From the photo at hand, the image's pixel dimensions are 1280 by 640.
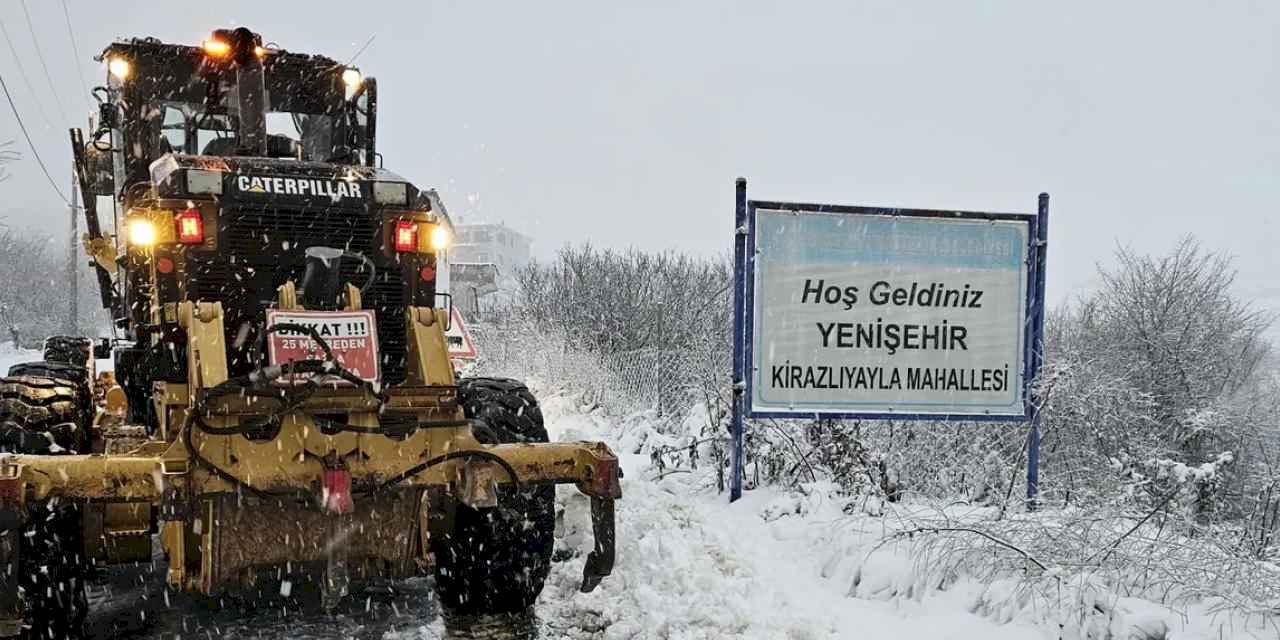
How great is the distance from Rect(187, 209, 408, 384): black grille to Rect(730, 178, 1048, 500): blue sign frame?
2.64m

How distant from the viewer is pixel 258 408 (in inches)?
169

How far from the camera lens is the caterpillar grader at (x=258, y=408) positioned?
414 centimetres

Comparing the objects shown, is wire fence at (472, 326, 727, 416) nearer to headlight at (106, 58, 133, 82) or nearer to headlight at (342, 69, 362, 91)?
headlight at (342, 69, 362, 91)

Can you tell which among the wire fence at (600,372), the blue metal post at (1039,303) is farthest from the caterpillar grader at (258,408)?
the wire fence at (600,372)

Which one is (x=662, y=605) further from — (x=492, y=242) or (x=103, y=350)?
(x=492, y=242)

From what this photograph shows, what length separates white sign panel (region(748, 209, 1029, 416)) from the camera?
714cm

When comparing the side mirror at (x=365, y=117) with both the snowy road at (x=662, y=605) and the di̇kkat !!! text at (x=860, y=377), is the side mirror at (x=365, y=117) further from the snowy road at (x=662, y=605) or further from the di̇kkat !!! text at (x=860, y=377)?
the di̇kkat !!! text at (x=860, y=377)

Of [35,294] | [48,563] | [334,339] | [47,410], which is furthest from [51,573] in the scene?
[35,294]

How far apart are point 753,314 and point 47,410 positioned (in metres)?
4.37

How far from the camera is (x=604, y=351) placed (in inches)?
1075

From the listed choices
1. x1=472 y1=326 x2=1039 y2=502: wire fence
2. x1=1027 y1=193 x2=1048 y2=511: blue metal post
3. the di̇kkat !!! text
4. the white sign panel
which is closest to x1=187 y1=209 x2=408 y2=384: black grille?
the white sign panel

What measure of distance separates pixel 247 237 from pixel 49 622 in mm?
1947

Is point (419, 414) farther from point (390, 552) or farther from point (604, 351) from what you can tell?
point (604, 351)

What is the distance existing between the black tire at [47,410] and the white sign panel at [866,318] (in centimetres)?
418
